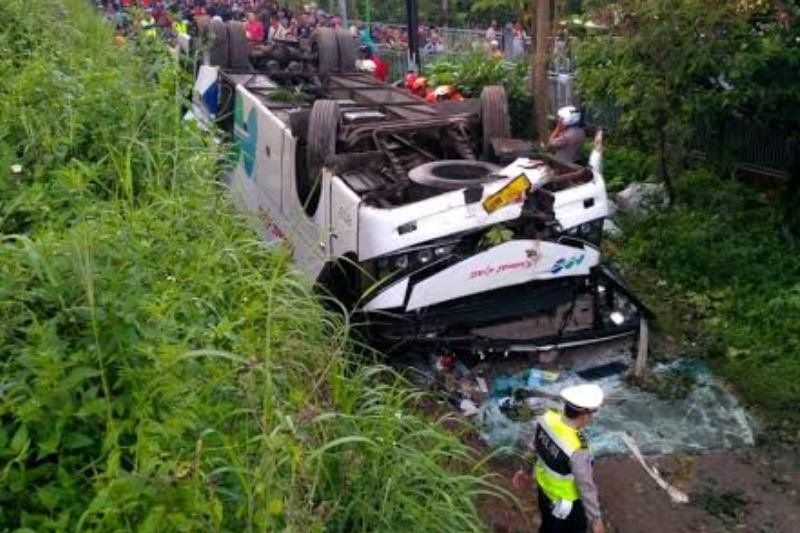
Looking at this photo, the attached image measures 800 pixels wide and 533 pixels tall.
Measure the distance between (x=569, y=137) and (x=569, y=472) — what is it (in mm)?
5044

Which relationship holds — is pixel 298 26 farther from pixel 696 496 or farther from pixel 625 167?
pixel 696 496

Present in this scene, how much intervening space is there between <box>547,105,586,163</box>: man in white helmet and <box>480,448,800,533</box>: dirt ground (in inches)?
144

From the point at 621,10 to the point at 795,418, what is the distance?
4874 mm

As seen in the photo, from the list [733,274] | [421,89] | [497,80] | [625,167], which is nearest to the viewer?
[733,274]

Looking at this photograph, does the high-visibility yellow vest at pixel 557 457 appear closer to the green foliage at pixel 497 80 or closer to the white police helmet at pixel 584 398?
the white police helmet at pixel 584 398

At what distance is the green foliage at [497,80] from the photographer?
484 inches

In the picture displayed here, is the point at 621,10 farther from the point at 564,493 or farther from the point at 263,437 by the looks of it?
the point at 263,437

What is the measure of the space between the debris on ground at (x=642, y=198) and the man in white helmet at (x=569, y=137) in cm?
99

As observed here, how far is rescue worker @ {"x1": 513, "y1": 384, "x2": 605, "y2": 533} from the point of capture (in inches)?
167

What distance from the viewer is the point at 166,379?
2.53 metres

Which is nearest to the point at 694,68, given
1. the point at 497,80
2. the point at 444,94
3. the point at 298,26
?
the point at 444,94

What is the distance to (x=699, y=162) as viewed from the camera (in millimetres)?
10281

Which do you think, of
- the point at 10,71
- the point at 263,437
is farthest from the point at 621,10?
the point at 263,437

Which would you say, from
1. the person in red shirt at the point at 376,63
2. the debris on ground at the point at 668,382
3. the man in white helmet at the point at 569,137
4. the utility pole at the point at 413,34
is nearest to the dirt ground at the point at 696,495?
the debris on ground at the point at 668,382
